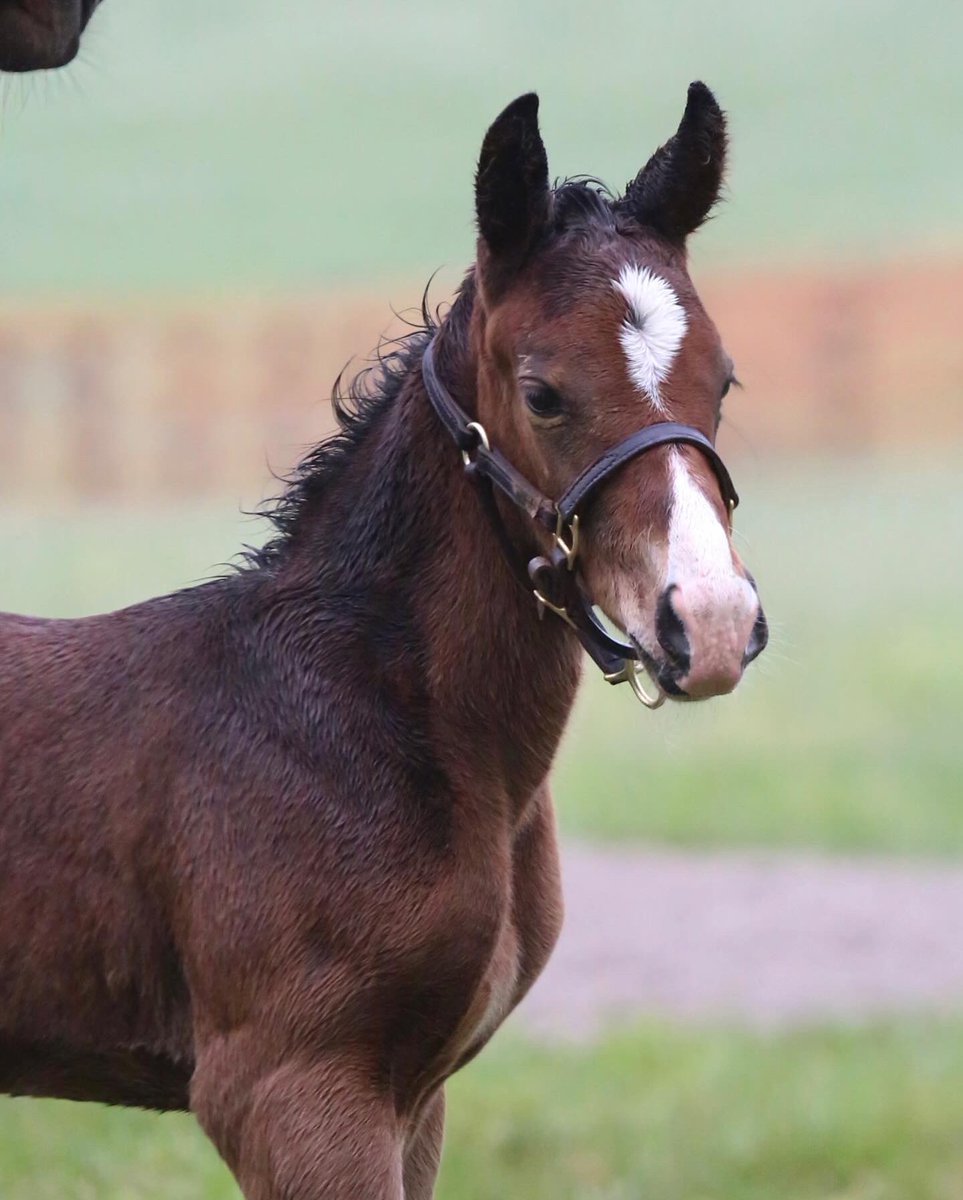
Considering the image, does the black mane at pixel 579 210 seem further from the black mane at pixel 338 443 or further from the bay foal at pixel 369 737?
the black mane at pixel 338 443

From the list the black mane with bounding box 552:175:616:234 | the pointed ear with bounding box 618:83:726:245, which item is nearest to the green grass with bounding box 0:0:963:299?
the pointed ear with bounding box 618:83:726:245

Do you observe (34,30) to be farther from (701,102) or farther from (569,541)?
(569,541)

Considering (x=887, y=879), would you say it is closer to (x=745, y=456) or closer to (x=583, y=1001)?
(x=583, y=1001)

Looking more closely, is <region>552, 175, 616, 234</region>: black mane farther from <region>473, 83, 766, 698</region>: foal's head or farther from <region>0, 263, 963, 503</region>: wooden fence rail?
<region>0, 263, 963, 503</region>: wooden fence rail

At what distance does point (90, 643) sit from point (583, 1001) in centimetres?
446

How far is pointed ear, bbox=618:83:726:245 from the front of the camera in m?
3.26

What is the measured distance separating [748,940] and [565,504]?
5.61m

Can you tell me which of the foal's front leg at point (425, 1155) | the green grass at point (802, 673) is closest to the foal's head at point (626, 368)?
the green grass at point (802, 673)

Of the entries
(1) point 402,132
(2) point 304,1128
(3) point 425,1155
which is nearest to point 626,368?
(2) point 304,1128

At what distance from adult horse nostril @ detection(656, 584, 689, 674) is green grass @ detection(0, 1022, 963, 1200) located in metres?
2.81

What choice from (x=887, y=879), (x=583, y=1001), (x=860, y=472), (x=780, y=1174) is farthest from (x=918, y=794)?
(x=860, y=472)

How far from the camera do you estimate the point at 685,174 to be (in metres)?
3.26

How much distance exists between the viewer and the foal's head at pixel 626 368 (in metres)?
2.84

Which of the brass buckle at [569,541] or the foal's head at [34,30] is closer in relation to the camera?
the brass buckle at [569,541]
